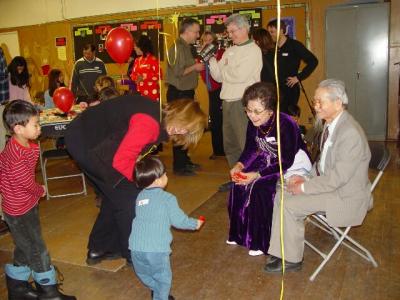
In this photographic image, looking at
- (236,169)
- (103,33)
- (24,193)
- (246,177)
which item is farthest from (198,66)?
(103,33)

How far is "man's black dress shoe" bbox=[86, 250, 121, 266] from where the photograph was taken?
295 centimetres

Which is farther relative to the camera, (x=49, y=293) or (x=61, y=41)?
(x=61, y=41)

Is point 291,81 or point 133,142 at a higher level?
point 291,81

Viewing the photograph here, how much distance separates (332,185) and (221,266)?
0.91 m

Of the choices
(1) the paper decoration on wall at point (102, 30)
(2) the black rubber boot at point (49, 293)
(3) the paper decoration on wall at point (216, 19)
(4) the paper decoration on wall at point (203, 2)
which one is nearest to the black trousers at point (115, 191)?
(2) the black rubber boot at point (49, 293)

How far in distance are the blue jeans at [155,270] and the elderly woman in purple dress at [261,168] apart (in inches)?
37.3

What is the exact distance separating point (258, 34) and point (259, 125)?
2149 mm

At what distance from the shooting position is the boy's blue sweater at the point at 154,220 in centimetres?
211

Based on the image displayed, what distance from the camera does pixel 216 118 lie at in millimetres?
5781

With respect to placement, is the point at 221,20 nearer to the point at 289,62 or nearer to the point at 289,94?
the point at 289,62

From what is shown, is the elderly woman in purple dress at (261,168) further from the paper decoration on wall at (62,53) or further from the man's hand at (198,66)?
the paper decoration on wall at (62,53)

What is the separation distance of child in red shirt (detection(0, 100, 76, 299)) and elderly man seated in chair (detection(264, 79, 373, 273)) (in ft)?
4.50

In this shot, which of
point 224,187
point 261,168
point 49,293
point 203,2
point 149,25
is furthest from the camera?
point 149,25

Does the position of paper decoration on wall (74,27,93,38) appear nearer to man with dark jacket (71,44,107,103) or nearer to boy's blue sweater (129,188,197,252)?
man with dark jacket (71,44,107,103)
